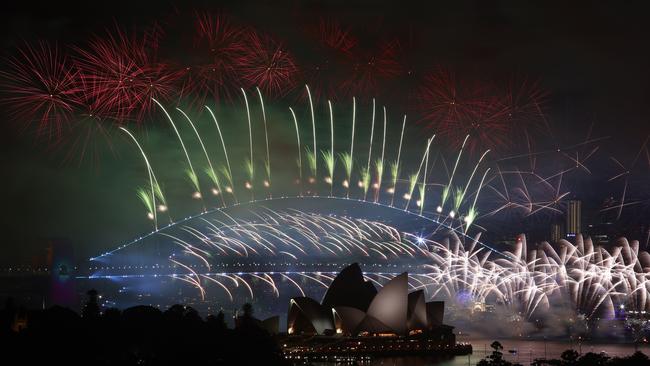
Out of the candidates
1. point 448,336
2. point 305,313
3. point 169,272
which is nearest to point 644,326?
point 448,336

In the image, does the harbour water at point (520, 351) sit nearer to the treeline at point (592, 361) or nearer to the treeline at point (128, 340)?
the treeline at point (592, 361)

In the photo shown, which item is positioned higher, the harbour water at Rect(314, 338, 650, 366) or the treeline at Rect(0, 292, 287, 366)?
the treeline at Rect(0, 292, 287, 366)

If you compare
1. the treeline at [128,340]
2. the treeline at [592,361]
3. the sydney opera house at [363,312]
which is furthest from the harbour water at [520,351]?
the treeline at [128,340]

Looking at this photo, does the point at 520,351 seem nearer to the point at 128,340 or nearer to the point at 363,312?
the point at 363,312

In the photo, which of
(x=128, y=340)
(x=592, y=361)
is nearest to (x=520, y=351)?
(x=592, y=361)

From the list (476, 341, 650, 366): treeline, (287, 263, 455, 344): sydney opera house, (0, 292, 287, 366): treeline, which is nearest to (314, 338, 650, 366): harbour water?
(287, 263, 455, 344): sydney opera house

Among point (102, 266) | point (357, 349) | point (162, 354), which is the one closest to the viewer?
point (162, 354)

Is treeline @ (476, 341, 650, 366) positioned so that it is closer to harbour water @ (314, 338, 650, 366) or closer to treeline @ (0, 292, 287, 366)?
harbour water @ (314, 338, 650, 366)

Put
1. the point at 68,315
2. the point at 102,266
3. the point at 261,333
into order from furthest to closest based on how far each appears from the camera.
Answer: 1. the point at 102,266
2. the point at 261,333
3. the point at 68,315

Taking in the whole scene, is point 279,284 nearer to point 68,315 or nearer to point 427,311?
point 427,311
